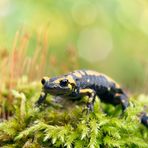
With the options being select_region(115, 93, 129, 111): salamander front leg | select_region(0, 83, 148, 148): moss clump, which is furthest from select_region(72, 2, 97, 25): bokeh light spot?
select_region(0, 83, 148, 148): moss clump

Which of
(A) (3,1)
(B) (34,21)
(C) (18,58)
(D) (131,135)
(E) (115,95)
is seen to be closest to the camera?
(D) (131,135)

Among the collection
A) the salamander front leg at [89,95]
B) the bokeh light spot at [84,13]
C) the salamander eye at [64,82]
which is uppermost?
the bokeh light spot at [84,13]

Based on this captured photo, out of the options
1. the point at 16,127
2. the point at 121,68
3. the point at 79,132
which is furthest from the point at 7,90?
the point at 121,68

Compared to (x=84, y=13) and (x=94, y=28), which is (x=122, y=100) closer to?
(x=84, y=13)

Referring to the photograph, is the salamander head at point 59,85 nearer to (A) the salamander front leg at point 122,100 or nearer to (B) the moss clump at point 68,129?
(B) the moss clump at point 68,129

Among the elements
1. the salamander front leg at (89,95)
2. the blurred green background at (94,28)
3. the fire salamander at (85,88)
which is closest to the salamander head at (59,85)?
the fire salamander at (85,88)

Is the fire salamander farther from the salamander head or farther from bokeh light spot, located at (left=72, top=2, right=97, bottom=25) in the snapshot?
bokeh light spot, located at (left=72, top=2, right=97, bottom=25)

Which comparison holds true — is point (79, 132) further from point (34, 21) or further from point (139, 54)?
point (139, 54)
